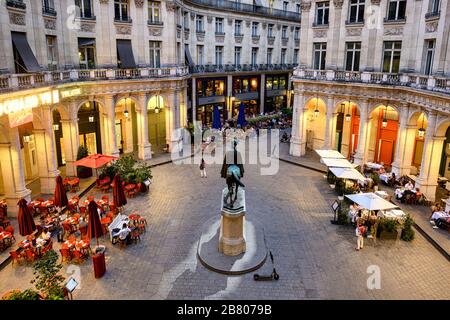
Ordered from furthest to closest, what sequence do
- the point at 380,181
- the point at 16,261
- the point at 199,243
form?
the point at 380,181 < the point at 199,243 < the point at 16,261

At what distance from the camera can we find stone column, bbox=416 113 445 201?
23.9 meters

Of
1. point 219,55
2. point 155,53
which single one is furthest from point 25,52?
point 219,55

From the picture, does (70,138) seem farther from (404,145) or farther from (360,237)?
(404,145)

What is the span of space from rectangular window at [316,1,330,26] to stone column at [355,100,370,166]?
8.32 m

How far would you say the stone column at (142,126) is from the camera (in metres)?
33.6

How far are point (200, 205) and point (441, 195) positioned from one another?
1664 cm

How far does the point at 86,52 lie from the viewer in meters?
30.1

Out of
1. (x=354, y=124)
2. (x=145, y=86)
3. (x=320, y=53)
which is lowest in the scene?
(x=354, y=124)

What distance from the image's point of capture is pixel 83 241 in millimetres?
17891

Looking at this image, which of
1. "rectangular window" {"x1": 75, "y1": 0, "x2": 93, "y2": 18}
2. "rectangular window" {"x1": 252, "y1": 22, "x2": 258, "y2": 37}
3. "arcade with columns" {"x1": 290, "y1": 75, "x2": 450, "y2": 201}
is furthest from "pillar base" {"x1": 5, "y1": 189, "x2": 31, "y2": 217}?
"rectangular window" {"x1": 252, "y1": 22, "x2": 258, "y2": 37}

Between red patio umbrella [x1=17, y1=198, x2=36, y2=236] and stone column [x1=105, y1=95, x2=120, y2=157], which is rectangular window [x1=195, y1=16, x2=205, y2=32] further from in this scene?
red patio umbrella [x1=17, y1=198, x2=36, y2=236]

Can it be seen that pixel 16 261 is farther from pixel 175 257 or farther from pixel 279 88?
pixel 279 88

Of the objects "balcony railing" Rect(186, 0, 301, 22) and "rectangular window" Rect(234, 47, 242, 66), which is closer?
"balcony railing" Rect(186, 0, 301, 22)

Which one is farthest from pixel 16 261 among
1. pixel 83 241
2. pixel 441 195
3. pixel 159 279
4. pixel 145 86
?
pixel 441 195
